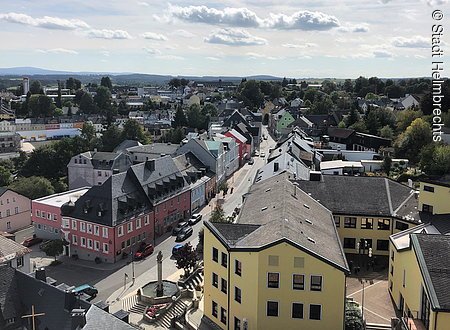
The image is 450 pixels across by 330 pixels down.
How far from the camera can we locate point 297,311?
91.1ft

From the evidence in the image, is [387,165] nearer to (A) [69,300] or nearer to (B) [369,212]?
(B) [369,212]

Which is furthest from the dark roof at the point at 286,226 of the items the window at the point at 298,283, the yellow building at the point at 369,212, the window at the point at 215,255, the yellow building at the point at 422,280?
the yellow building at the point at 422,280

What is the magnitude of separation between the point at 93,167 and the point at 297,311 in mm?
51015

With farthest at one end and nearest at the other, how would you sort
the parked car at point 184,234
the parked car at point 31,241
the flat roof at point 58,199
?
the flat roof at point 58,199 → the parked car at point 31,241 → the parked car at point 184,234

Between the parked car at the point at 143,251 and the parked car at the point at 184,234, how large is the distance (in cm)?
321

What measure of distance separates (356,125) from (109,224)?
191 ft

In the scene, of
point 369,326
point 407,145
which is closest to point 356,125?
point 407,145

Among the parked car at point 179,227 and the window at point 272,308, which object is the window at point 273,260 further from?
the parked car at point 179,227

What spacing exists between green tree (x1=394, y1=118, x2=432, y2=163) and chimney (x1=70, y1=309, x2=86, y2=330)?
5672 cm

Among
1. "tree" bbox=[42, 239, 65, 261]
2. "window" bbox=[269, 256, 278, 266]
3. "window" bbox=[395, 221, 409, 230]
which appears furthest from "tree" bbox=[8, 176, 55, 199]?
"window" bbox=[395, 221, 409, 230]

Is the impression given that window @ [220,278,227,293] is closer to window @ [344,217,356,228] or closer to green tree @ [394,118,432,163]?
window @ [344,217,356,228]

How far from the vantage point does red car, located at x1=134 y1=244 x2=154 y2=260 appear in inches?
1834

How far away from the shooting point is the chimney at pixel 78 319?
77.8 feet

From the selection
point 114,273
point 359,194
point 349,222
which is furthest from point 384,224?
point 114,273
